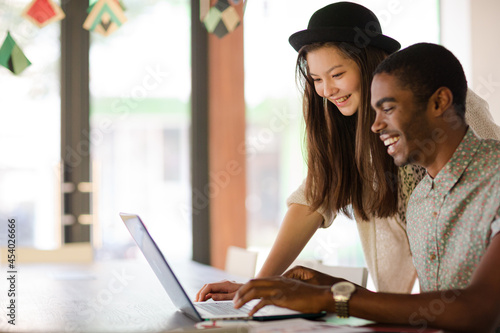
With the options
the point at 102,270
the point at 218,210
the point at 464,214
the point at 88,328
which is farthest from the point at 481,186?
the point at 218,210

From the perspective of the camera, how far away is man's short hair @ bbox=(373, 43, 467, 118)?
112 cm

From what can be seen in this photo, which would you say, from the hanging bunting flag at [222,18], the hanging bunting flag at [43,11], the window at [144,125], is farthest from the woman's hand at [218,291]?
the window at [144,125]

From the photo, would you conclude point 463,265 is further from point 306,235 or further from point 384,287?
point 384,287

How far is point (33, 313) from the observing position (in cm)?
128

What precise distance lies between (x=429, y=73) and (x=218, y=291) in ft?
2.20

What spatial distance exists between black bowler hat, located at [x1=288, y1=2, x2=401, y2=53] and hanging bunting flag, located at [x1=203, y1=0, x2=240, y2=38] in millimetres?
1479

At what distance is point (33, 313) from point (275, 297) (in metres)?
0.63

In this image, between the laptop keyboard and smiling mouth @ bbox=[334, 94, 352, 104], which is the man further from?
smiling mouth @ bbox=[334, 94, 352, 104]

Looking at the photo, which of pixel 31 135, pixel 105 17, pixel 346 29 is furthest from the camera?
pixel 31 135

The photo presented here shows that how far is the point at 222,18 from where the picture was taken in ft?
10.3

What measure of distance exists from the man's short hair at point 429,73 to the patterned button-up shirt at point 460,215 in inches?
4.0

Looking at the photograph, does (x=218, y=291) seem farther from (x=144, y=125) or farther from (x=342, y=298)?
(x=144, y=125)

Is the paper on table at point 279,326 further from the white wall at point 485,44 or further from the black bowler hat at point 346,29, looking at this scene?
the white wall at point 485,44

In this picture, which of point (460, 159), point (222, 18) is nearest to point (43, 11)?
point (222, 18)
